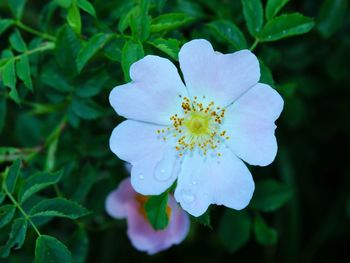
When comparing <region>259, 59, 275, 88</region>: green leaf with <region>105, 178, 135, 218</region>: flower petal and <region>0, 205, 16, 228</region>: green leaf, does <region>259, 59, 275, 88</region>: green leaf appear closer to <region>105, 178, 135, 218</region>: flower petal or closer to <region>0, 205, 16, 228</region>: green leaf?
<region>105, 178, 135, 218</region>: flower petal

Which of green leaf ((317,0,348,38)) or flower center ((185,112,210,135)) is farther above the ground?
flower center ((185,112,210,135))

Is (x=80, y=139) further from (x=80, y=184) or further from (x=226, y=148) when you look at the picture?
(x=226, y=148)

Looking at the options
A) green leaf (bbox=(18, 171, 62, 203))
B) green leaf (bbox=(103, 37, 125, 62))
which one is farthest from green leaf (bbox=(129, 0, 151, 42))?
green leaf (bbox=(18, 171, 62, 203))

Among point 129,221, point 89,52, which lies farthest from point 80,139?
point 89,52

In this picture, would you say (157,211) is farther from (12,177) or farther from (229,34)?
(229,34)

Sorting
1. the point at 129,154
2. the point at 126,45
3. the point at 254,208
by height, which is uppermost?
the point at 126,45

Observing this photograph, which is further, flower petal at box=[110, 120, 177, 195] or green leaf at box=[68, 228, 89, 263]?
green leaf at box=[68, 228, 89, 263]
